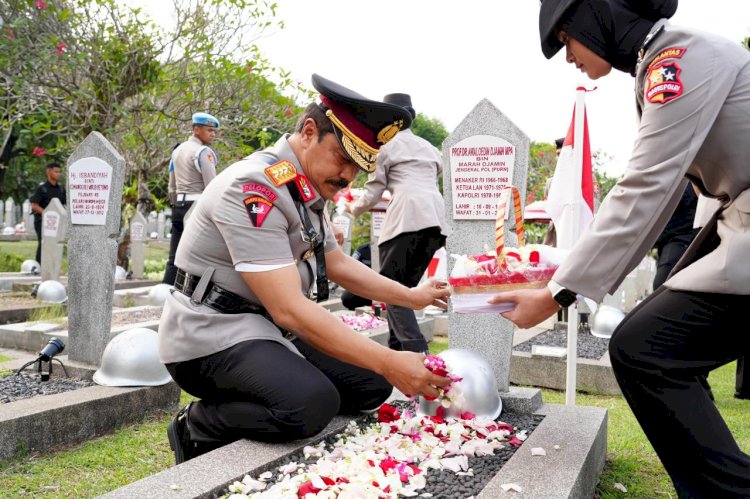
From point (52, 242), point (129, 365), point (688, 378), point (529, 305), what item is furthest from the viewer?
point (52, 242)

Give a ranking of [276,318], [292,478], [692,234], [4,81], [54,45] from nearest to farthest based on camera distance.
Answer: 1. [292,478]
2. [276,318]
3. [692,234]
4. [54,45]
5. [4,81]

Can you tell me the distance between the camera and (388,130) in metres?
3.12

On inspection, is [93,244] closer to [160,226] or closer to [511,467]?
[511,467]

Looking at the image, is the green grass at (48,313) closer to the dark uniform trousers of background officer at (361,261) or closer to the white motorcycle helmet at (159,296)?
the white motorcycle helmet at (159,296)

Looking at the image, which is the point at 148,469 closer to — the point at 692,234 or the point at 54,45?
the point at 692,234

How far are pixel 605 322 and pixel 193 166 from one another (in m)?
5.31

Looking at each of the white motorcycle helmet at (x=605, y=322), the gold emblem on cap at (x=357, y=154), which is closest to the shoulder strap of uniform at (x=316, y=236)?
the gold emblem on cap at (x=357, y=154)

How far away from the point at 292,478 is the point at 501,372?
215 centimetres

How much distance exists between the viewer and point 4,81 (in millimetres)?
10797

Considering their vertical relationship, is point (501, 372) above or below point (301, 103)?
below

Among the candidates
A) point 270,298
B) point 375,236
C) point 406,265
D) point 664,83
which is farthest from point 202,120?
point 664,83

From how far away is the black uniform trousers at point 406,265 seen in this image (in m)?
5.89

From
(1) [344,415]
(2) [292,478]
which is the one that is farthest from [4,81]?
(2) [292,478]

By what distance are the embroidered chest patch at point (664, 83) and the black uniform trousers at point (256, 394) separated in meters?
1.83
